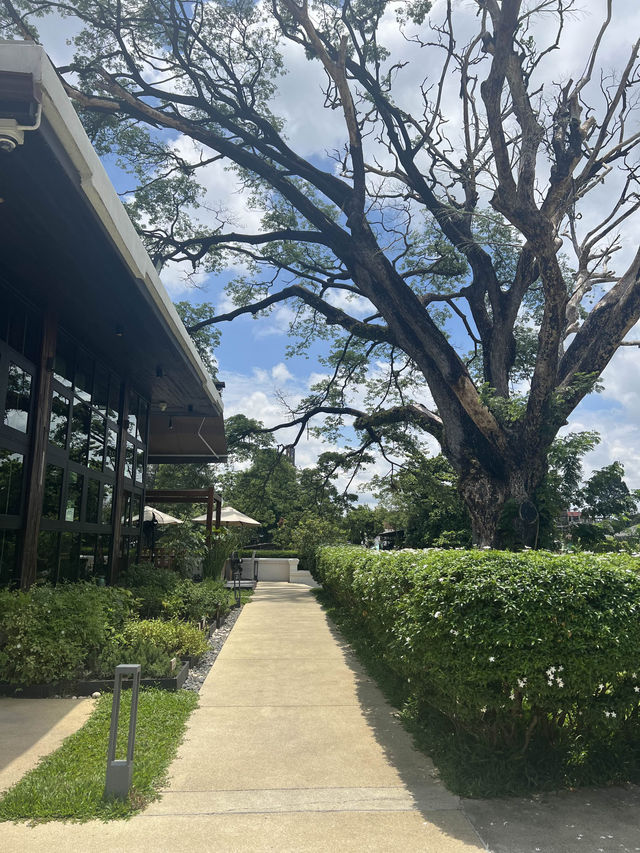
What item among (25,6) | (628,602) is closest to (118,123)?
(25,6)

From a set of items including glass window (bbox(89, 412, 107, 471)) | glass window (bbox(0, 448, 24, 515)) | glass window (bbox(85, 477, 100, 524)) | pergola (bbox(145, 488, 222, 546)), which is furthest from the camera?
pergola (bbox(145, 488, 222, 546))

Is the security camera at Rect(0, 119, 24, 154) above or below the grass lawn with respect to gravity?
above

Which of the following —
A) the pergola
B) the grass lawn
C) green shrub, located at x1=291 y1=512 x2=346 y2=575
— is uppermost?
the pergola

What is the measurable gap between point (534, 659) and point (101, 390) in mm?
8637

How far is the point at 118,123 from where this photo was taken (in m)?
16.6

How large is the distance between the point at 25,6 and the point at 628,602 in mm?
17075

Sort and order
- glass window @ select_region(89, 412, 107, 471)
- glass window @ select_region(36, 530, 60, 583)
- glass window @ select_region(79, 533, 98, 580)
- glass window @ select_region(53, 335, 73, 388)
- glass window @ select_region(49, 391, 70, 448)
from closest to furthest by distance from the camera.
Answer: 1. glass window @ select_region(36, 530, 60, 583)
2. glass window @ select_region(49, 391, 70, 448)
3. glass window @ select_region(53, 335, 73, 388)
4. glass window @ select_region(79, 533, 98, 580)
5. glass window @ select_region(89, 412, 107, 471)

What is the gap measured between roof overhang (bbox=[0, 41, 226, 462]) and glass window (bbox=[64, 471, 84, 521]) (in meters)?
2.06

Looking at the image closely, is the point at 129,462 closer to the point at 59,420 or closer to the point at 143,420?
the point at 143,420

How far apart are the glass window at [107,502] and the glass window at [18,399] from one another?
3.13 metres

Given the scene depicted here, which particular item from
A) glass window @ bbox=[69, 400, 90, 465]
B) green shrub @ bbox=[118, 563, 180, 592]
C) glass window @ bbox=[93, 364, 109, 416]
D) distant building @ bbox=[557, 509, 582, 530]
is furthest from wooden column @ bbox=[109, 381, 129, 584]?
distant building @ bbox=[557, 509, 582, 530]

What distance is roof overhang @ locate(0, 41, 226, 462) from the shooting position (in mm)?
3783

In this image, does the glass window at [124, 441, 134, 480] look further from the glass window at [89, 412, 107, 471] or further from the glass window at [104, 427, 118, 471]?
the glass window at [89, 412, 107, 471]

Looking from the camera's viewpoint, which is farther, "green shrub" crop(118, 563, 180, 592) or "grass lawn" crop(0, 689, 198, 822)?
"green shrub" crop(118, 563, 180, 592)
